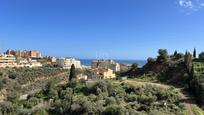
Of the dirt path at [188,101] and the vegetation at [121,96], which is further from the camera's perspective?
the dirt path at [188,101]


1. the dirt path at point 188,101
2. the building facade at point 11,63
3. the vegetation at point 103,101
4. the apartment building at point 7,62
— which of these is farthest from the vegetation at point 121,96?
the building facade at point 11,63

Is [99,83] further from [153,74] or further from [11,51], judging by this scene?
[11,51]

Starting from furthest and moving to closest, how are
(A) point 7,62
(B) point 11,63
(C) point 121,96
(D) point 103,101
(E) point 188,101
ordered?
(A) point 7,62 < (B) point 11,63 < (C) point 121,96 < (E) point 188,101 < (D) point 103,101

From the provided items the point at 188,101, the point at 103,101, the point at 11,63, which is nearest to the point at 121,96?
the point at 103,101

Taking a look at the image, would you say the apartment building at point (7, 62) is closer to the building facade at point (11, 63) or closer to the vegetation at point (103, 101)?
the building facade at point (11, 63)

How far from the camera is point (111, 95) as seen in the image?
95.3ft

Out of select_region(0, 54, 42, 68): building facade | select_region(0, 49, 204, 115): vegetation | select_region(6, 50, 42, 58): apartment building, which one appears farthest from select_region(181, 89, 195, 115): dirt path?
select_region(6, 50, 42, 58): apartment building

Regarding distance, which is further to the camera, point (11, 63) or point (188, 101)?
point (11, 63)

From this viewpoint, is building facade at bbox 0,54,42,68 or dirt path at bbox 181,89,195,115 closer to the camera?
dirt path at bbox 181,89,195,115

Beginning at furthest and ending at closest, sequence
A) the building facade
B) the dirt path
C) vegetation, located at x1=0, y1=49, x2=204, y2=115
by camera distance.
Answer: the building facade
the dirt path
vegetation, located at x1=0, y1=49, x2=204, y2=115

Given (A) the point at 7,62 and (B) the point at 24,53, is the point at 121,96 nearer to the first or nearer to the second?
(A) the point at 7,62

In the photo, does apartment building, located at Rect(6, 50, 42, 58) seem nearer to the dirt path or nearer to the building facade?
the building facade

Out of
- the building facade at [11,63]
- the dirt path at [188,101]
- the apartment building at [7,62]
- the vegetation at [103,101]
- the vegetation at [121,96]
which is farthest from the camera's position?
the building facade at [11,63]

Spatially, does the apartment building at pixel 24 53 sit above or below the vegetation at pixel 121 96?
above
